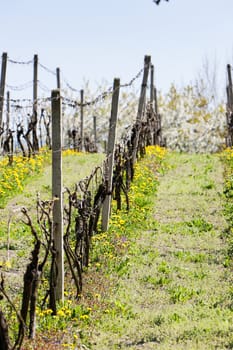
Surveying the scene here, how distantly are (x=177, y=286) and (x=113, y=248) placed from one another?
1.69 metres

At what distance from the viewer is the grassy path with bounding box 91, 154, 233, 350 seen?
691 centimetres

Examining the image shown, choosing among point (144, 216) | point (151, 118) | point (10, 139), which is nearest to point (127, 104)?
point (151, 118)

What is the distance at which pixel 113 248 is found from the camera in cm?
1033

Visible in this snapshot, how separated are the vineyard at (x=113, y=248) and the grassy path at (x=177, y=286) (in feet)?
0.06

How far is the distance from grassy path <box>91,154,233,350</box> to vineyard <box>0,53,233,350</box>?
2 centimetres

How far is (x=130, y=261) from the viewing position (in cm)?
1005

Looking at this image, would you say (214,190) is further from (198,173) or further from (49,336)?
(49,336)

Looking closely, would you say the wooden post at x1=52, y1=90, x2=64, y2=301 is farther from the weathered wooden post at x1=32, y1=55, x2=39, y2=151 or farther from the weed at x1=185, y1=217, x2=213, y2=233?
the weathered wooden post at x1=32, y1=55, x2=39, y2=151

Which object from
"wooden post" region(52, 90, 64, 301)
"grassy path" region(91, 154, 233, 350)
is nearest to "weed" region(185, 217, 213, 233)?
"grassy path" region(91, 154, 233, 350)

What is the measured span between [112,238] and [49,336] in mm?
4332

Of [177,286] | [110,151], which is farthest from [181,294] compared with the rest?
[110,151]

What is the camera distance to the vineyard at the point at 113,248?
686cm

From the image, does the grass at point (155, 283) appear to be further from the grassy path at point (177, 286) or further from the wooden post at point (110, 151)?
the wooden post at point (110, 151)

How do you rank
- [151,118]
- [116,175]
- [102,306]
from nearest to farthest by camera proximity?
1. [102,306]
2. [116,175]
3. [151,118]
